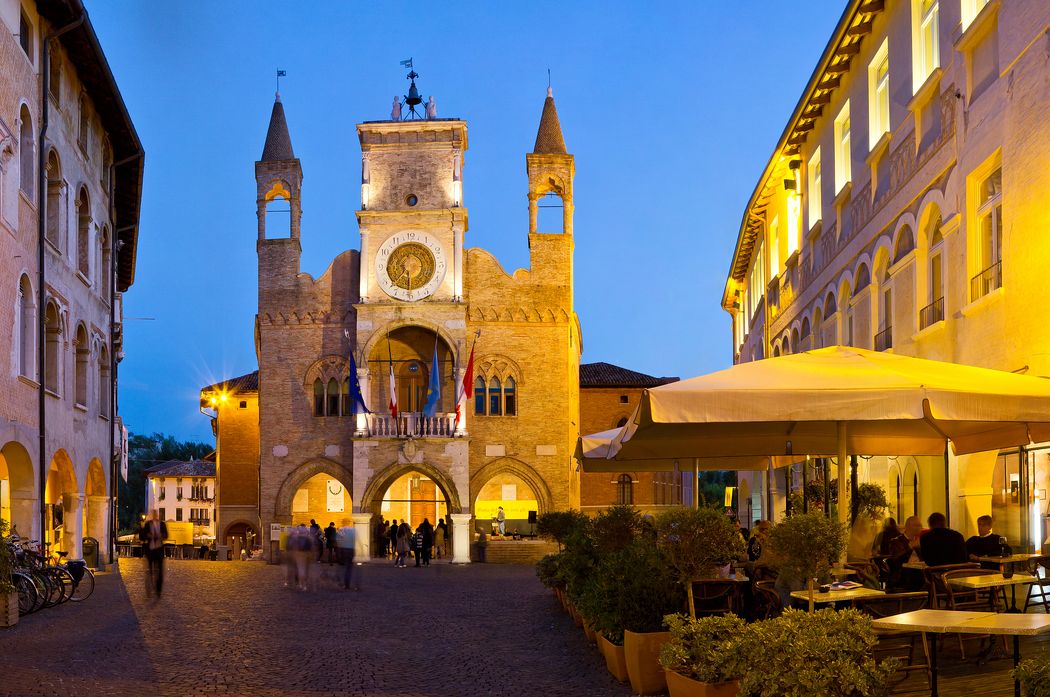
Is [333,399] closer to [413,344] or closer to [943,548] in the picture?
[413,344]

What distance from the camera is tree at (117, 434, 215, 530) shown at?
9212cm

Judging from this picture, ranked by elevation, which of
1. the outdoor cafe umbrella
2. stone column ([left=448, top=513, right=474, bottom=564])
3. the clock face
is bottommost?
stone column ([left=448, top=513, right=474, bottom=564])

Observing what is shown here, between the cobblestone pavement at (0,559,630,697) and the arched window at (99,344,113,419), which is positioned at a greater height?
the arched window at (99,344,113,419)

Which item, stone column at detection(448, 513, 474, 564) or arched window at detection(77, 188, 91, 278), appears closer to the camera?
arched window at detection(77, 188, 91, 278)

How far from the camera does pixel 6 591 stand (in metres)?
14.0

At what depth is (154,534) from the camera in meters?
18.3

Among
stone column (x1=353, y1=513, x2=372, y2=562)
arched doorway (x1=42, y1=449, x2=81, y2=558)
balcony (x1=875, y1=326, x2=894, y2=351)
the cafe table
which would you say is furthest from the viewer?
stone column (x1=353, y1=513, x2=372, y2=562)

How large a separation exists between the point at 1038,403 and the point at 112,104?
22057mm

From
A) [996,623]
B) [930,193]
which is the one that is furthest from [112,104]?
[996,623]

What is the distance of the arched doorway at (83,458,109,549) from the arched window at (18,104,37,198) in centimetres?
892

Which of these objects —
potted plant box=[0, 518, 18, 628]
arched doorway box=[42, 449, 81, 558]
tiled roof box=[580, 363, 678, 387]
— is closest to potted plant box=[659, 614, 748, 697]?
potted plant box=[0, 518, 18, 628]

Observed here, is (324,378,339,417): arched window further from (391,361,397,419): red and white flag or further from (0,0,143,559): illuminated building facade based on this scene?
(0,0,143,559): illuminated building facade

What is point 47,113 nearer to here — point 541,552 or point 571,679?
point 571,679

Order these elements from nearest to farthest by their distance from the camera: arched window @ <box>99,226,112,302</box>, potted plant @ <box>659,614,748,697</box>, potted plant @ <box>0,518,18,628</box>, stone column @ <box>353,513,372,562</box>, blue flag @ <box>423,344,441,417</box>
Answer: potted plant @ <box>659,614,748,697</box>, potted plant @ <box>0,518,18,628</box>, arched window @ <box>99,226,112,302</box>, blue flag @ <box>423,344,441,417</box>, stone column @ <box>353,513,372,562</box>
